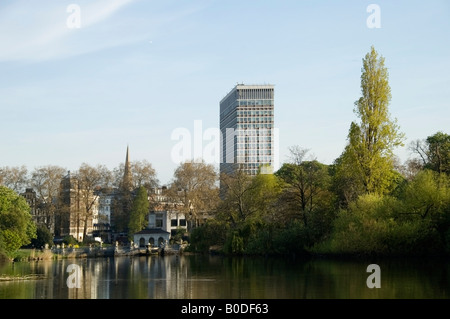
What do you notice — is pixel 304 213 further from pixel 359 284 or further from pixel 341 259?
pixel 359 284

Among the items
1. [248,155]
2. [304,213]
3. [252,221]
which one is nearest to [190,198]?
[252,221]

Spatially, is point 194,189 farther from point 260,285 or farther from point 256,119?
point 256,119

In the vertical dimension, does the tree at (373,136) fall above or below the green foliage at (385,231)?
above

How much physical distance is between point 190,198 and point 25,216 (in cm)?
2730

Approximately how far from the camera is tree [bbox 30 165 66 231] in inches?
3226

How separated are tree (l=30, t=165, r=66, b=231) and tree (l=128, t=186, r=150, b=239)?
34.3ft

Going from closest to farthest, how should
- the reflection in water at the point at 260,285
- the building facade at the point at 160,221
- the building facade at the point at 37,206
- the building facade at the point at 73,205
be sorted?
the reflection in water at the point at 260,285 < the building facade at the point at 160,221 < the building facade at the point at 73,205 < the building facade at the point at 37,206

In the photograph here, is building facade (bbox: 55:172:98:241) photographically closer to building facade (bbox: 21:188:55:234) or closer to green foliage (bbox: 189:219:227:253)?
building facade (bbox: 21:188:55:234)

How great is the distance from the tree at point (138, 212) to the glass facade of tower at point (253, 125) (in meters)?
73.2

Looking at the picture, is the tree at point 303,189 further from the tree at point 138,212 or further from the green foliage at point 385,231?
the tree at point 138,212

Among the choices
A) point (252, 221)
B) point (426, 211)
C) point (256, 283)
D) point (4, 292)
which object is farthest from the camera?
point (252, 221)

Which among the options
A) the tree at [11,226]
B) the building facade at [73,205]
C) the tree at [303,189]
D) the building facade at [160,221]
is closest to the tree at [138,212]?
the building facade at [160,221]

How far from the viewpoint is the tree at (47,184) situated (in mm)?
81938
